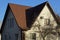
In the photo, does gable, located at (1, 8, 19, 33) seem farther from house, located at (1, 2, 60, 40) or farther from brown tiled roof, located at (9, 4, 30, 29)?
brown tiled roof, located at (9, 4, 30, 29)

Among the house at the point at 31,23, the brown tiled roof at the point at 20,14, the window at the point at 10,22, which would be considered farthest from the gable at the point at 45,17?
the window at the point at 10,22

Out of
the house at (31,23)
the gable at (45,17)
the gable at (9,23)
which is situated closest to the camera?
the house at (31,23)

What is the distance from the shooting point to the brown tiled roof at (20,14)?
36766mm

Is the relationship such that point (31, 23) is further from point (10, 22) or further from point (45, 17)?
point (10, 22)

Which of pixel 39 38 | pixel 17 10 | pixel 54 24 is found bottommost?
pixel 39 38

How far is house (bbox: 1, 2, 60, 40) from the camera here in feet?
119

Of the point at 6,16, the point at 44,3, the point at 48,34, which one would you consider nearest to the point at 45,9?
the point at 44,3

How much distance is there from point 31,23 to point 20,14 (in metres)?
4.04

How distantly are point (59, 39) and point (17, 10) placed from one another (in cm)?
907

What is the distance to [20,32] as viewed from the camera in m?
36.1

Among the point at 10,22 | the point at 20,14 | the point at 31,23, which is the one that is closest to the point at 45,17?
the point at 31,23

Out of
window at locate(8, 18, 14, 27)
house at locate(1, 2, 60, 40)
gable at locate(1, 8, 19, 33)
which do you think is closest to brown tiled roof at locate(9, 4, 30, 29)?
house at locate(1, 2, 60, 40)

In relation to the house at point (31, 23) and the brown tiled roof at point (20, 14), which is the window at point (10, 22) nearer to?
the house at point (31, 23)

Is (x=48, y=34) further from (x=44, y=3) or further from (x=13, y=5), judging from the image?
(x=13, y=5)
